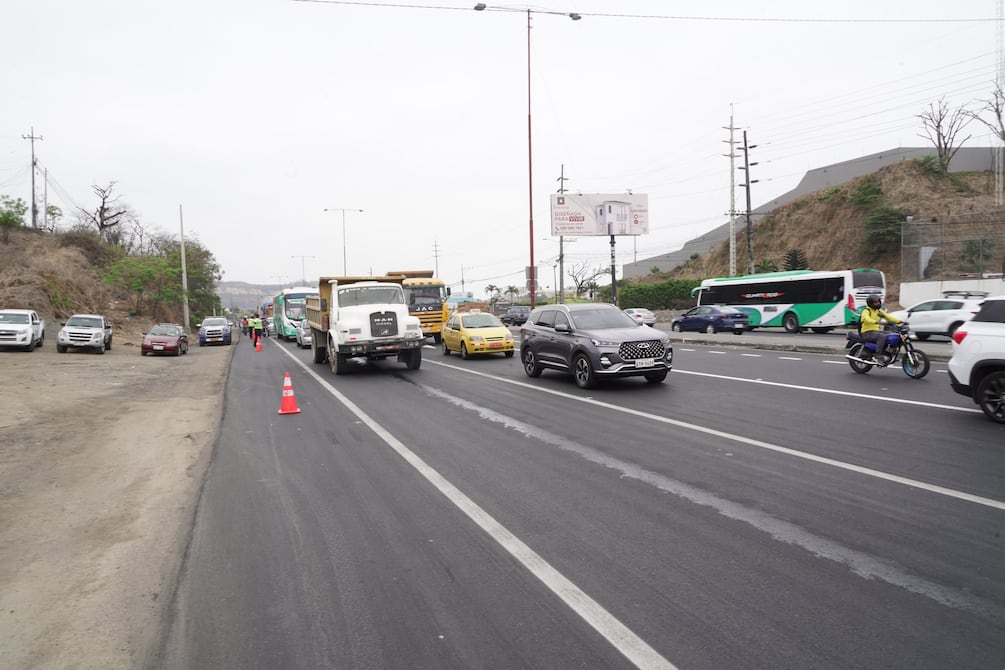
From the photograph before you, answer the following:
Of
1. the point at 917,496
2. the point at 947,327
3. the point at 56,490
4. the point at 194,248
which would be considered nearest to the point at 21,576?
the point at 56,490

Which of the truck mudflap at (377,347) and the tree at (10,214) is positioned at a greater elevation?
the tree at (10,214)

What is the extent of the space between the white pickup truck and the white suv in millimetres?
30211

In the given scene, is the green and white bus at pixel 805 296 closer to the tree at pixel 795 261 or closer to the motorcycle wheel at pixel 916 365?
the tree at pixel 795 261

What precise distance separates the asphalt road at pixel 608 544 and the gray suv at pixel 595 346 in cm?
291

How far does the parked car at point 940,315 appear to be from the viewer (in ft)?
75.9

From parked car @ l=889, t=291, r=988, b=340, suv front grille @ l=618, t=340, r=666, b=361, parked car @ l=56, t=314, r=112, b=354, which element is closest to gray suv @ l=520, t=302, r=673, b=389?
suv front grille @ l=618, t=340, r=666, b=361

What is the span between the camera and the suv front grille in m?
12.6

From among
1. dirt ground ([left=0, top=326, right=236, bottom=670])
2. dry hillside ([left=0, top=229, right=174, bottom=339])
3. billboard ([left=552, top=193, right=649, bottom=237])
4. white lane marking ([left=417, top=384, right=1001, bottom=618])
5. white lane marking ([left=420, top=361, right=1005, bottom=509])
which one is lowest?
dirt ground ([left=0, top=326, right=236, bottom=670])

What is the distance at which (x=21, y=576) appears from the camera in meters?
4.52

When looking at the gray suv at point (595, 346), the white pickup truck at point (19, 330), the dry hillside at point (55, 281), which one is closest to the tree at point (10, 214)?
the dry hillside at point (55, 281)

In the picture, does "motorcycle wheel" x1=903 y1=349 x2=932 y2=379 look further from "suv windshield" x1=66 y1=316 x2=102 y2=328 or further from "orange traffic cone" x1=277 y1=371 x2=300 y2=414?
"suv windshield" x1=66 y1=316 x2=102 y2=328

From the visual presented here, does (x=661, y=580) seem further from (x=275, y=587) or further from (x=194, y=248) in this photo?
(x=194, y=248)

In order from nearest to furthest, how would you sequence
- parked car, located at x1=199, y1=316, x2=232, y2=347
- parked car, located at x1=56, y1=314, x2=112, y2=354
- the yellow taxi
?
the yellow taxi, parked car, located at x1=56, y1=314, x2=112, y2=354, parked car, located at x1=199, y1=316, x2=232, y2=347

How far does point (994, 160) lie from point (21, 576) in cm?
7062
